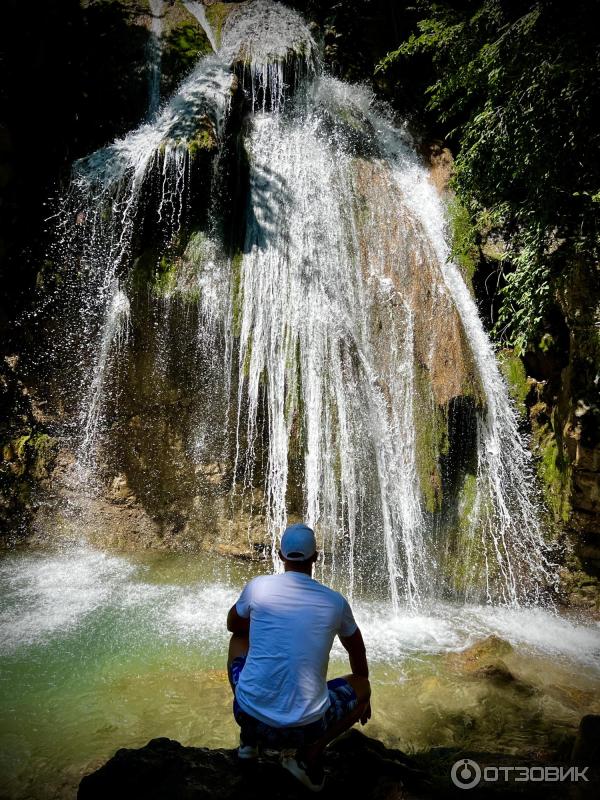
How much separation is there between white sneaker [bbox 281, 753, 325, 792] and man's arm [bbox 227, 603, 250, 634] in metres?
0.52

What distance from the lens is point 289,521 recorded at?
6691 millimetres

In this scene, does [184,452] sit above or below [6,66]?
below

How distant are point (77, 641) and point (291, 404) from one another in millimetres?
3655

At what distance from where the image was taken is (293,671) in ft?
6.52

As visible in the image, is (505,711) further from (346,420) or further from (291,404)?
(291,404)

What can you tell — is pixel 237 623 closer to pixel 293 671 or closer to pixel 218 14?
pixel 293 671

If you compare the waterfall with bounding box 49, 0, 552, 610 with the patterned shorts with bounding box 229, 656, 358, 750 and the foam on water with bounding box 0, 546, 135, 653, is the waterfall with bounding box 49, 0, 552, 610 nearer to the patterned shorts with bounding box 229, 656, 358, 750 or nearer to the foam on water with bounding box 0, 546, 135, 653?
the foam on water with bounding box 0, 546, 135, 653

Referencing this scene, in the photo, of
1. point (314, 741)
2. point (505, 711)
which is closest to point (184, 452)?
point (505, 711)

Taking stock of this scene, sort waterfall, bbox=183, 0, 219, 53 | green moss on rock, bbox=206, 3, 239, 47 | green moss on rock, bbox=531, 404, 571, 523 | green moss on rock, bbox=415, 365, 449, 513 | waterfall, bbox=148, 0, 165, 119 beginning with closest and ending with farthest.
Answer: green moss on rock, bbox=415, 365, 449, 513, green moss on rock, bbox=531, 404, 571, 523, waterfall, bbox=148, 0, 165, 119, waterfall, bbox=183, 0, 219, 53, green moss on rock, bbox=206, 3, 239, 47

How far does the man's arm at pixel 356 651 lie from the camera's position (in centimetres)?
219

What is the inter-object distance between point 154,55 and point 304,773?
12834 millimetres

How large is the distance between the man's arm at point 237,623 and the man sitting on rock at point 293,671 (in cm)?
7

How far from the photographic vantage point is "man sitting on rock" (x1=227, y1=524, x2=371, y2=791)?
1986mm
